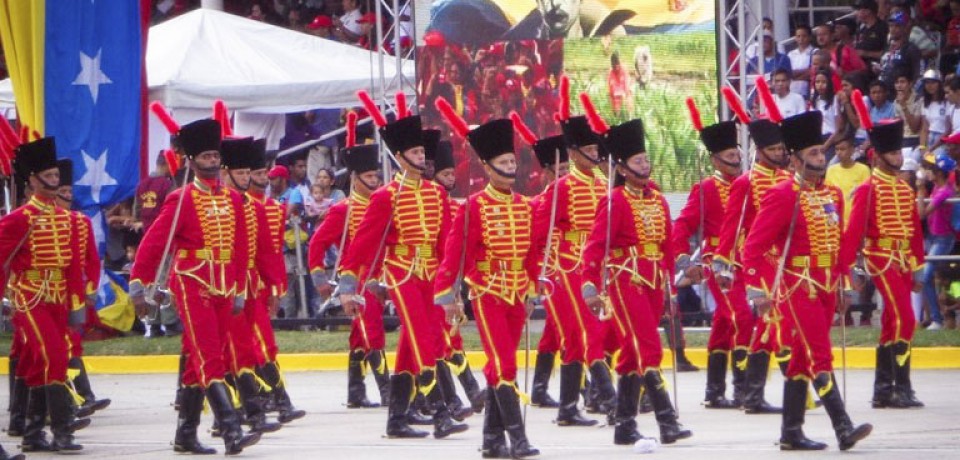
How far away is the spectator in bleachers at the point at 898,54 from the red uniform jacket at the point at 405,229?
9554mm

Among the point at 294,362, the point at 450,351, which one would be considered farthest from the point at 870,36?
the point at 450,351

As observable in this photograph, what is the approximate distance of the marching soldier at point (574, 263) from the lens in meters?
13.9

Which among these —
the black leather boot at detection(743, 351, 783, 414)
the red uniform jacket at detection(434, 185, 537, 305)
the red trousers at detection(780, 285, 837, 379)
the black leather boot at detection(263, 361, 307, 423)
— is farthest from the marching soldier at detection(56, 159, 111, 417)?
the red trousers at detection(780, 285, 837, 379)

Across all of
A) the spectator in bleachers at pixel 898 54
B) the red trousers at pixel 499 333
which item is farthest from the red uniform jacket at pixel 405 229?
the spectator in bleachers at pixel 898 54

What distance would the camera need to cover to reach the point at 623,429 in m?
12.7

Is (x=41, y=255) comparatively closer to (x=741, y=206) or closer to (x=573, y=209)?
(x=573, y=209)

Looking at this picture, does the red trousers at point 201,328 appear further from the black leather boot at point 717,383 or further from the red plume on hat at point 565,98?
the black leather boot at point 717,383

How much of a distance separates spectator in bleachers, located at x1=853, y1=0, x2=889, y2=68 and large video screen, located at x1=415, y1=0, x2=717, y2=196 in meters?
3.50

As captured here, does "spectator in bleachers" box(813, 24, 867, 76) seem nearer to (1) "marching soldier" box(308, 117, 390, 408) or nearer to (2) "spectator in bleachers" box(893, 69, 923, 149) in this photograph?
(2) "spectator in bleachers" box(893, 69, 923, 149)

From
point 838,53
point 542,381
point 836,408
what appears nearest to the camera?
point 836,408

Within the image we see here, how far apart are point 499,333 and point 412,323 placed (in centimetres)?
124

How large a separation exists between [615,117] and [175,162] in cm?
Answer: 600

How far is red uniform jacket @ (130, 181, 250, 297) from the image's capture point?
12992mm

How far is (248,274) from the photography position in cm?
1462
